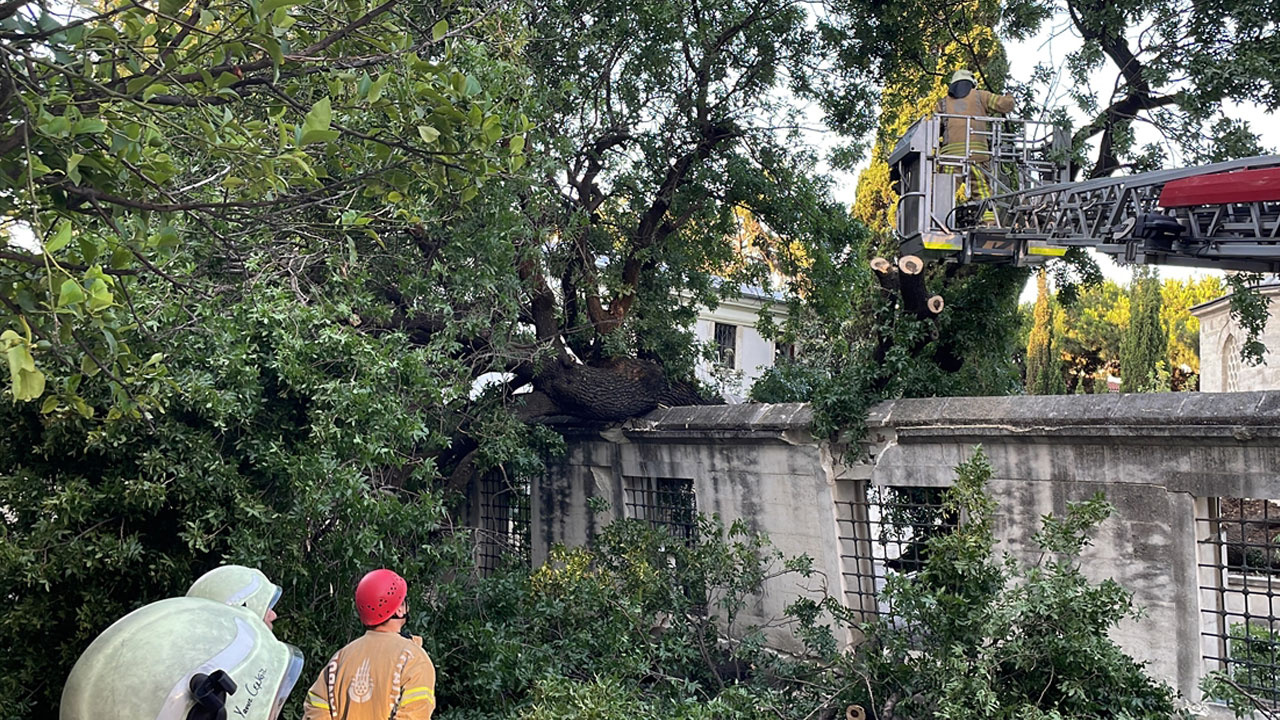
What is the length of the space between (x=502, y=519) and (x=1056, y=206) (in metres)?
8.71

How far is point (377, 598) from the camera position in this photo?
15.6 feet

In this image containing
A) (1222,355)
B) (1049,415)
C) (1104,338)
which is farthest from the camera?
(1104,338)

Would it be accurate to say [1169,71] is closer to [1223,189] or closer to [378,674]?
[1223,189]

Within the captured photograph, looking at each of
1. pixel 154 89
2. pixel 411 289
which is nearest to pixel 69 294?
pixel 154 89

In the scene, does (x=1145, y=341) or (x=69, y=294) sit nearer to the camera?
(x=69, y=294)

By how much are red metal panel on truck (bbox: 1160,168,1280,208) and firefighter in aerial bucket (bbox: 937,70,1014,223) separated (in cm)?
218

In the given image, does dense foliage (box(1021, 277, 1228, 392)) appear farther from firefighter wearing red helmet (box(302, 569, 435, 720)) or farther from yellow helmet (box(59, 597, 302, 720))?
yellow helmet (box(59, 597, 302, 720))

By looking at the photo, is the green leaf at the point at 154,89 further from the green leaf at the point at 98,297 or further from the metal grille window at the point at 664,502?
the metal grille window at the point at 664,502

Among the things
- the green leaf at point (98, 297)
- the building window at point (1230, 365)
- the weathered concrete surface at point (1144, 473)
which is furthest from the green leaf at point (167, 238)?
the building window at point (1230, 365)

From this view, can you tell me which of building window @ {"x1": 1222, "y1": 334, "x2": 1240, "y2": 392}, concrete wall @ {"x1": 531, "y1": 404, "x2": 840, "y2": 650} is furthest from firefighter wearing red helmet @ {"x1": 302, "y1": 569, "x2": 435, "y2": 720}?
building window @ {"x1": 1222, "y1": 334, "x2": 1240, "y2": 392}

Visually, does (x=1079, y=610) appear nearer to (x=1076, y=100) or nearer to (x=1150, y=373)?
(x=1076, y=100)

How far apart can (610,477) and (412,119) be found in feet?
24.8

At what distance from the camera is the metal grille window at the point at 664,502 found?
11.2 m

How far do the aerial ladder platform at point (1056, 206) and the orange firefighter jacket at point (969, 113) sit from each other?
0.11 ft
